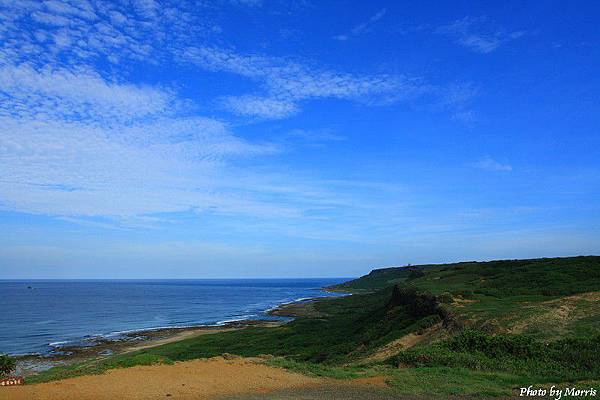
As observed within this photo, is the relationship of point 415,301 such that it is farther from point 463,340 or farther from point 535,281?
point 463,340

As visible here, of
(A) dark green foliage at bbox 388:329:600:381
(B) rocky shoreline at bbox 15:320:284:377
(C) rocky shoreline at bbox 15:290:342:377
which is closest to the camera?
(A) dark green foliage at bbox 388:329:600:381

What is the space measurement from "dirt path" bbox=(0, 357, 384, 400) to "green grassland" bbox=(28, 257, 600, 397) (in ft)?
5.71

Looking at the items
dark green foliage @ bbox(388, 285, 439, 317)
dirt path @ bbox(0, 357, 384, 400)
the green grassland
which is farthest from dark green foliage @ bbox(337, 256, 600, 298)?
dirt path @ bbox(0, 357, 384, 400)

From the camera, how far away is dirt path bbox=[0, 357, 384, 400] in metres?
18.1

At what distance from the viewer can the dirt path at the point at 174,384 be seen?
18.1 meters

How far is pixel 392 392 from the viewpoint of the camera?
63.9 feet

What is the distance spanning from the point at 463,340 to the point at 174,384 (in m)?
18.2

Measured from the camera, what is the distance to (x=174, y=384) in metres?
20.2

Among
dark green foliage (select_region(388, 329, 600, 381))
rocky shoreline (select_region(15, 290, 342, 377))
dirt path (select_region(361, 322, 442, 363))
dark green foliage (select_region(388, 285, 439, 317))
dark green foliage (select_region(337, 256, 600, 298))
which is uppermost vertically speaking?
dark green foliage (select_region(337, 256, 600, 298))

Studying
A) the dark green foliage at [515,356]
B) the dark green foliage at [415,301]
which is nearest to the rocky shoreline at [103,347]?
the dark green foliage at [415,301]

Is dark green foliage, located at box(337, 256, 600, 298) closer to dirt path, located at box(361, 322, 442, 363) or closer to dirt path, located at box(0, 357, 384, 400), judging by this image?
dirt path, located at box(361, 322, 442, 363)

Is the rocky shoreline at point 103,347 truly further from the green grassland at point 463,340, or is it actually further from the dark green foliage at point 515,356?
the dark green foliage at point 515,356

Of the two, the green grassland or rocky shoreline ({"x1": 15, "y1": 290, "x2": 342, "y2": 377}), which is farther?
rocky shoreline ({"x1": 15, "y1": 290, "x2": 342, "y2": 377})

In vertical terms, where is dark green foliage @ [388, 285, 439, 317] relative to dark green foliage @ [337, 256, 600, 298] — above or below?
below
